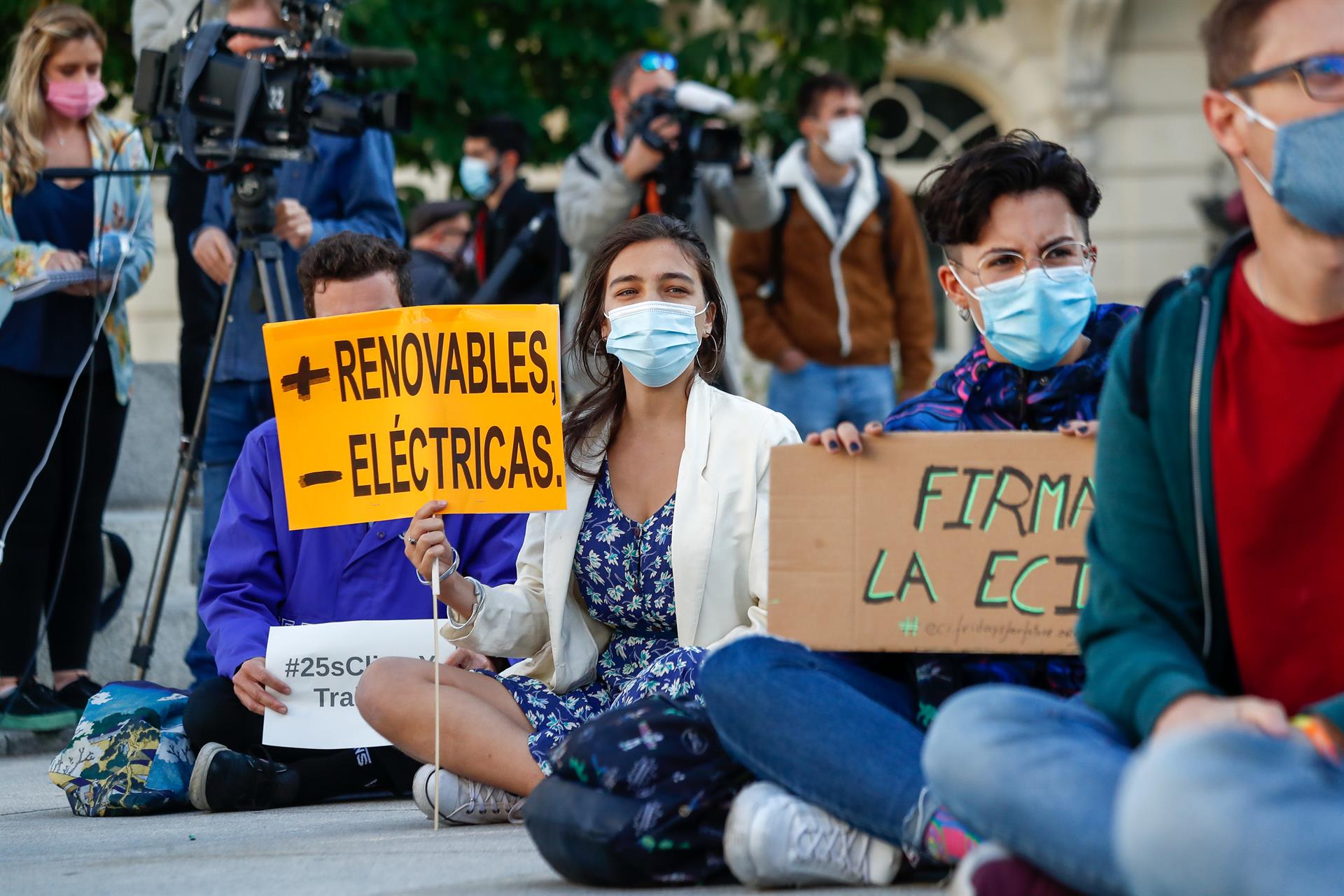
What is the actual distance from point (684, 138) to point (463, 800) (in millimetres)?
3188

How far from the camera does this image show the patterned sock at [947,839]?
2.76 metres

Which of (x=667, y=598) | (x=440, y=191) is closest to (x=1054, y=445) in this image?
(x=667, y=598)

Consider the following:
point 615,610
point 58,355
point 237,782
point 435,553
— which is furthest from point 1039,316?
point 58,355

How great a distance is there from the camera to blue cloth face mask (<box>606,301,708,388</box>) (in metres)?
3.93

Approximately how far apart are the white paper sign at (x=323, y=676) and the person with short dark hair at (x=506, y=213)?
10.6ft

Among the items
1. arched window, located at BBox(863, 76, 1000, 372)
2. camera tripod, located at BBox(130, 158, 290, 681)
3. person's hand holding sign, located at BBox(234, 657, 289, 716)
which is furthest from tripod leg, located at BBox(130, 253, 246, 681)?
arched window, located at BBox(863, 76, 1000, 372)

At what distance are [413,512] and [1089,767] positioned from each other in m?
1.96

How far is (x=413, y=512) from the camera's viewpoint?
12.6 feet

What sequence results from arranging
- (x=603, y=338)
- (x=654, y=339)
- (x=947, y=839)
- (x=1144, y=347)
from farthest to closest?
(x=603, y=338) < (x=654, y=339) < (x=947, y=839) < (x=1144, y=347)

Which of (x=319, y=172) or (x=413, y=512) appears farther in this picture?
(x=319, y=172)

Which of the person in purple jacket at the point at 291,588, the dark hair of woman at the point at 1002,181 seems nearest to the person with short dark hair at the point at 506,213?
the person in purple jacket at the point at 291,588

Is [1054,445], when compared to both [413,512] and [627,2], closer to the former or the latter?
[413,512]

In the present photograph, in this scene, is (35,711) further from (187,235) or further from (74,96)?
(74,96)

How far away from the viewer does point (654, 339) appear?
3932 millimetres
